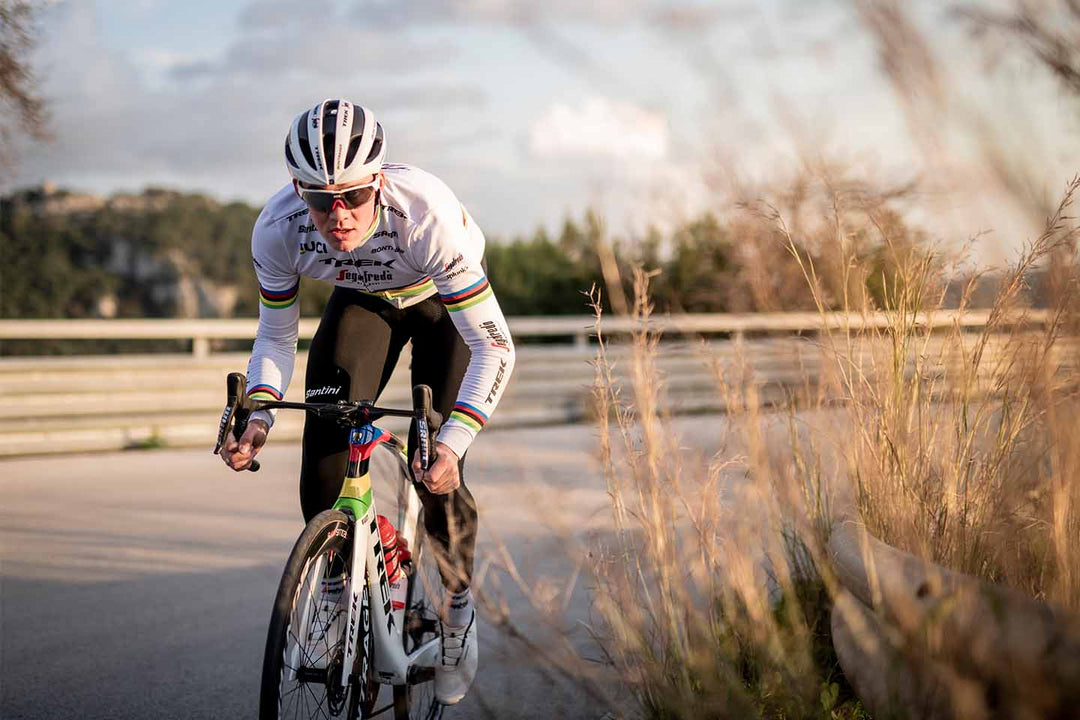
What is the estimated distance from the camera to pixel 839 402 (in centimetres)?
378

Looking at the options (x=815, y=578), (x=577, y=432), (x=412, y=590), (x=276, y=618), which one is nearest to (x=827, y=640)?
(x=815, y=578)

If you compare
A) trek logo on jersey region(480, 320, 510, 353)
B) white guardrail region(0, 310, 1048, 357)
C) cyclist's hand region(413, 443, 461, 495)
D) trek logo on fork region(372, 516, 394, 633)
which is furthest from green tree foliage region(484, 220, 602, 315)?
cyclist's hand region(413, 443, 461, 495)

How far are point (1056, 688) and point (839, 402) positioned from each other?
1.99 metres

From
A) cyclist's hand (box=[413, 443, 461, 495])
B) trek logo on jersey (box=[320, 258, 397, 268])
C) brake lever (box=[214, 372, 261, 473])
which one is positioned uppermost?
trek logo on jersey (box=[320, 258, 397, 268])

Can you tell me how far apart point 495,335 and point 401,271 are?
452 mm

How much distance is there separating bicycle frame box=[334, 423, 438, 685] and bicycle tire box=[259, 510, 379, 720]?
0.03 metres

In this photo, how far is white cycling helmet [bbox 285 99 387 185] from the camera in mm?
3422

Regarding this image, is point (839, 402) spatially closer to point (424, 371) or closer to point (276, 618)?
point (424, 371)

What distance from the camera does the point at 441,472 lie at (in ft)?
11.4

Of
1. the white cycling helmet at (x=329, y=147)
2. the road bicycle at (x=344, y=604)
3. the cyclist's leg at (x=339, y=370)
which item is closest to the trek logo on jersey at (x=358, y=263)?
the cyclist's leg at (x=339, y=370)

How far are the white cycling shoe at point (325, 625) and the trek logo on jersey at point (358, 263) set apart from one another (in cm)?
114

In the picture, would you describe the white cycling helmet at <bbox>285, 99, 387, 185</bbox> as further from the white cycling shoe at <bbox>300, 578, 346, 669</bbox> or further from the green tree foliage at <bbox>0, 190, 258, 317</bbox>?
the green tree foliage at <bbox>0, 190, 258, 317</bbox>

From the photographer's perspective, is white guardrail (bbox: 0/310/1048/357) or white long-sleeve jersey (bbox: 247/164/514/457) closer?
white guardrail (bbox: 0/310/1048/357)

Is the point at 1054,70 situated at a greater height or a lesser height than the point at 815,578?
greater
